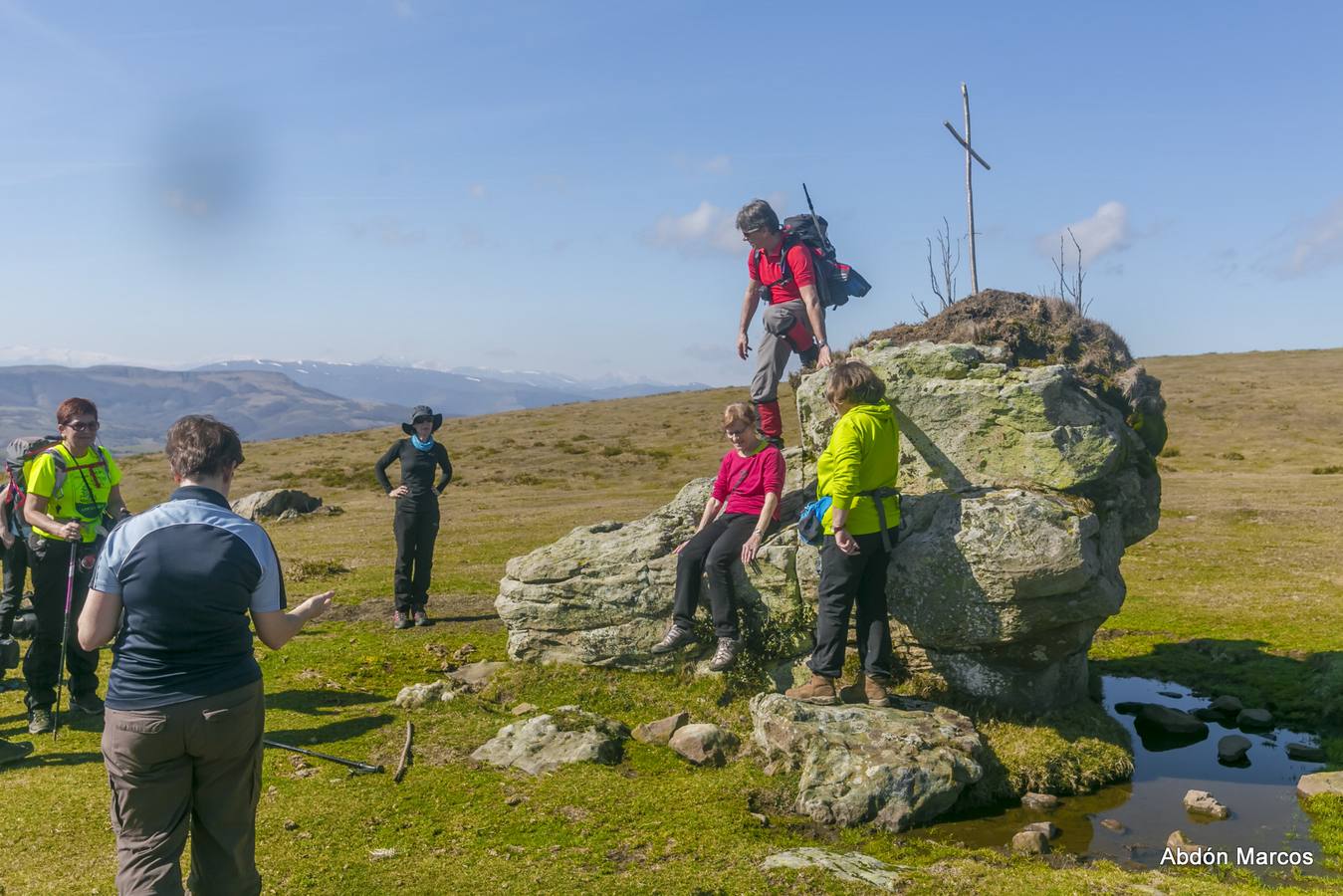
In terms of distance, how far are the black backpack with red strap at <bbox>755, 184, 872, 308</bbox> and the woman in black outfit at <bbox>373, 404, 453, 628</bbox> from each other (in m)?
7.86

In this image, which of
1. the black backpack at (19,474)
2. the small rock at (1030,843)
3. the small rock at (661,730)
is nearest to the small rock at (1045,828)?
the small rock at (1030,843)

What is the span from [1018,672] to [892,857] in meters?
4.43

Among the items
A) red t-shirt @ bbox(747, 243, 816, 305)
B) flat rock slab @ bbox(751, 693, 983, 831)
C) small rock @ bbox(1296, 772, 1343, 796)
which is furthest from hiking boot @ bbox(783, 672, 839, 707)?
red t-shirt @ bbox(747, 243, 816, 305)

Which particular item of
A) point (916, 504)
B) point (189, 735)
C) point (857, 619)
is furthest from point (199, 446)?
point (916, 504)

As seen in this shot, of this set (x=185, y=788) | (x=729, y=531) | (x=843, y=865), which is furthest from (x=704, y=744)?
(x=185, y=788)

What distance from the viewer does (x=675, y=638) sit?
12.7 meters

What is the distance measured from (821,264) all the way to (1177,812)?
8.60m

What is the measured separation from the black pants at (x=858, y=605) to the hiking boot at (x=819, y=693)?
131 millimetres

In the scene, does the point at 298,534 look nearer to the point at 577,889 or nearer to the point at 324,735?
the point at 324,735

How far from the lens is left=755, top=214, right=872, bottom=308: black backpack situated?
1366cm

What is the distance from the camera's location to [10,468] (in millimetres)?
12117

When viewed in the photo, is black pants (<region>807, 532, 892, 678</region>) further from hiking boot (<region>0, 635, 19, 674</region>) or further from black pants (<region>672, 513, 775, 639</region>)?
hiking boot (<region>0, 635, 19, 674</region>)

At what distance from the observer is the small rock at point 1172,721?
12719 mm

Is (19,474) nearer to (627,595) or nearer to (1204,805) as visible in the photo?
(627,595)
